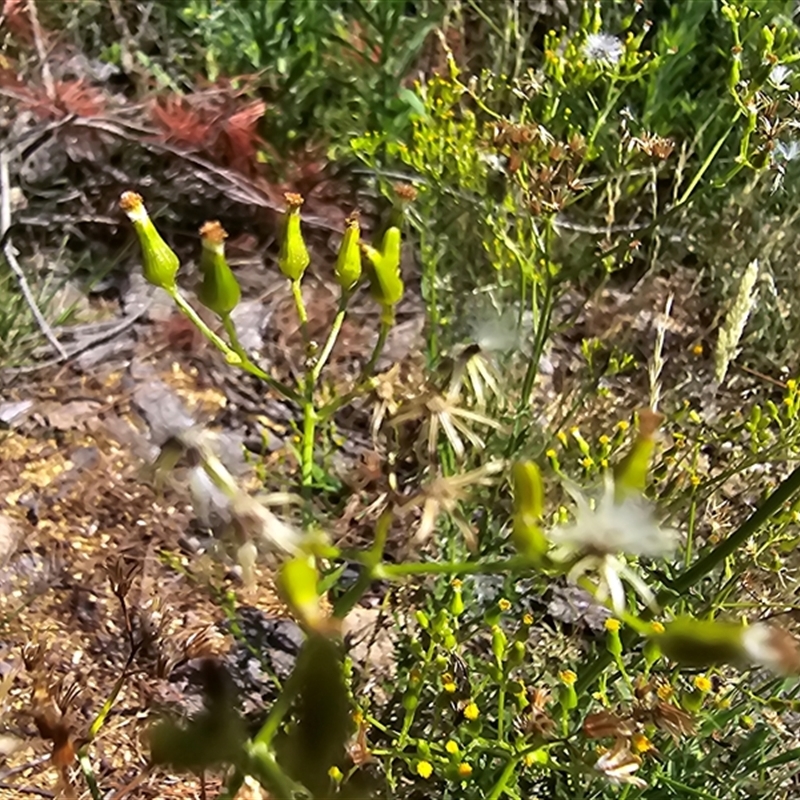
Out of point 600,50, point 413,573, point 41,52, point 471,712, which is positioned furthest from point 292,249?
point 41,52

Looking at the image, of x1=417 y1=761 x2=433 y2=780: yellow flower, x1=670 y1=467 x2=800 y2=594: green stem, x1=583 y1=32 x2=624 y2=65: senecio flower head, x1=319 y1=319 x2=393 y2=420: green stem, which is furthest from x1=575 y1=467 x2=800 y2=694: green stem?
x1=583 y1=32 x2=624 y2=65: senecio flower head

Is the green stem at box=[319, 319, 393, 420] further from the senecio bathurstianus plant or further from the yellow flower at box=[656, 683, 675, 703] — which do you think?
the yellow flower at box=[656, 683, 675, 703]

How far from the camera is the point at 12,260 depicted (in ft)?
6.40

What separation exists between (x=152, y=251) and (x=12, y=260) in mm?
1046

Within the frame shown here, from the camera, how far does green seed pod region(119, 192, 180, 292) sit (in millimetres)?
1032

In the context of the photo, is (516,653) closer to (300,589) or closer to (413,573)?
(413,573)

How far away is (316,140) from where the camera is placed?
2.37m

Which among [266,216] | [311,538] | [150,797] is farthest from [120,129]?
[311,538]

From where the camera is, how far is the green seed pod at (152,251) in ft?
3.39

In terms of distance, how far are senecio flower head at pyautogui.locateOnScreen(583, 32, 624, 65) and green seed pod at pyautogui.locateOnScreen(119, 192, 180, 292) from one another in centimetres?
83

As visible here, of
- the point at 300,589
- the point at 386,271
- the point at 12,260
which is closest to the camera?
the point at 300,589

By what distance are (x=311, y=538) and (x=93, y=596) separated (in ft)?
3.24

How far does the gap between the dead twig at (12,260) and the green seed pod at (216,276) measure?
104 centimetres

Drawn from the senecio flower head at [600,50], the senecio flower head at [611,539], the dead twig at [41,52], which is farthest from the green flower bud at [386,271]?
the dead twig at [41,52]
